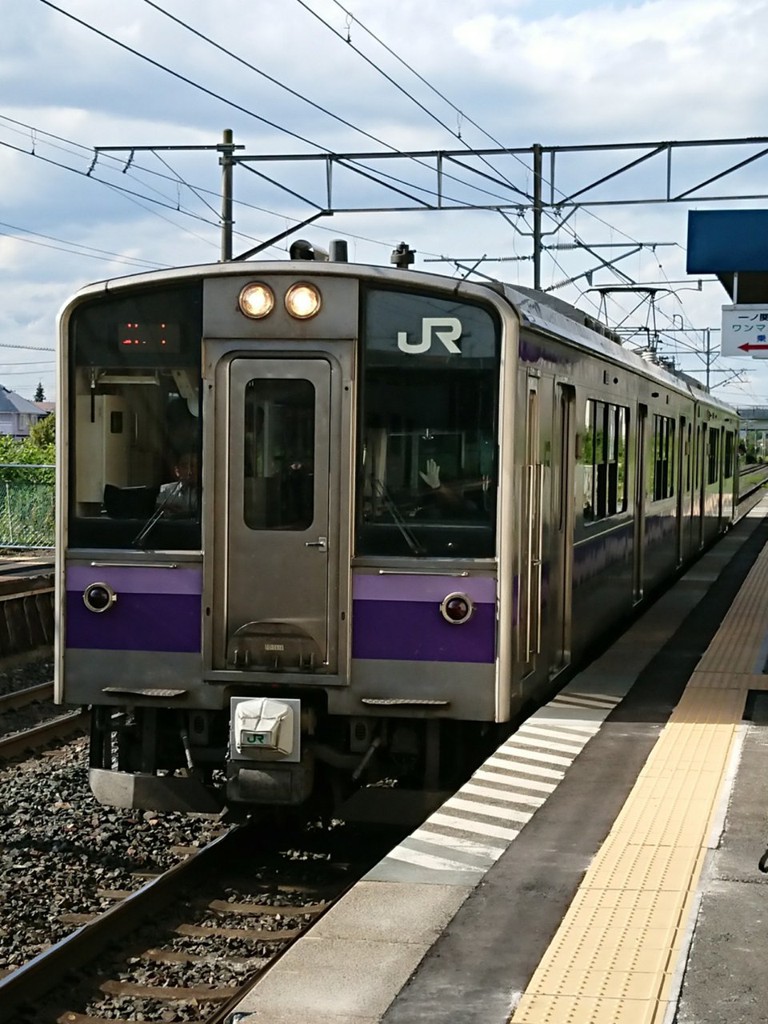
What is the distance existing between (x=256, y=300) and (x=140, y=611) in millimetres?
1716

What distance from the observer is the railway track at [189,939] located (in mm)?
5957

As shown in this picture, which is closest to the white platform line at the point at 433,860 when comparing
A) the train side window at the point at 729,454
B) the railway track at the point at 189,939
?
the railway track at the point at 189,939

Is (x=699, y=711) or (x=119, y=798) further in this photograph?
(x=699, y=711)

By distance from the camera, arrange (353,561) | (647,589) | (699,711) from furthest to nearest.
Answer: (647,589) → (699,711) → (353,561)

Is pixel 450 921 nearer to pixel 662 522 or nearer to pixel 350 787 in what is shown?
pixel 350 787

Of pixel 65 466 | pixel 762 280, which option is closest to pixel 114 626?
pixel 65 466

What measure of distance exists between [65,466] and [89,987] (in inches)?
108

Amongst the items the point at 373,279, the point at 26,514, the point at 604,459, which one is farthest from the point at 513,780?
the point at 26,514

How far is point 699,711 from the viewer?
914 centimetres

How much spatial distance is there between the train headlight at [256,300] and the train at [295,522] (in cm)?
1

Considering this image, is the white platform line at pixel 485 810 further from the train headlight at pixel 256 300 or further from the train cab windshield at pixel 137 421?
the train headlight at pixel 256 300

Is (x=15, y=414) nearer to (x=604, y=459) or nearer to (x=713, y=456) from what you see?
(x=713, y=456)

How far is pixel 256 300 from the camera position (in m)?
7.54

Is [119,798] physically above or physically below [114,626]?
below
